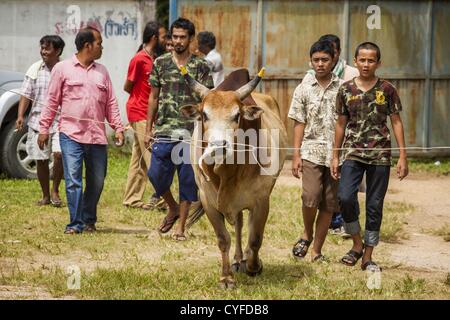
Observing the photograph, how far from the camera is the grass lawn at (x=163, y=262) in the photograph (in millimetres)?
7832

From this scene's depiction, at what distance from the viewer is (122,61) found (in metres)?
16.5

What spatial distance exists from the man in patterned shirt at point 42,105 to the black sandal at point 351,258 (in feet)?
13.3

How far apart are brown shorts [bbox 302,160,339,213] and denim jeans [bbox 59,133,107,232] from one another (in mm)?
2294

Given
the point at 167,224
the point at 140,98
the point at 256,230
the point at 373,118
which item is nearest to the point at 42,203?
the point at 140,98

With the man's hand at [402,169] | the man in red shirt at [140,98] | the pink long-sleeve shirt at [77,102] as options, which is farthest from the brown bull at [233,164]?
the man in red shirt at [140,98]

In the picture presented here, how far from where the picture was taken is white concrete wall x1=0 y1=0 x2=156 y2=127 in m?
16.4

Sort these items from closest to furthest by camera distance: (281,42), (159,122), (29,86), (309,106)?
(309,106)
(159,122)
(29,86)
(281,42)

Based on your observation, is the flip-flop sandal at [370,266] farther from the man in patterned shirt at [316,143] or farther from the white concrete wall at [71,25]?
the white concrete wall at [71,25]

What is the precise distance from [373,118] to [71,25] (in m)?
8.74

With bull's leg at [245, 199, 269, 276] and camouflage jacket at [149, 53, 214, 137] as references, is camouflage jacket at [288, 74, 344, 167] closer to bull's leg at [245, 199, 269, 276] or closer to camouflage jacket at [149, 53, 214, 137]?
bull's leg at [245, 199, 269, 276]

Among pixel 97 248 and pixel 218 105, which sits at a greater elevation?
pixel 218 105

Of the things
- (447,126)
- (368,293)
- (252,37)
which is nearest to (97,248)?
(368,293)

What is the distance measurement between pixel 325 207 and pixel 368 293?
1571 millimetres

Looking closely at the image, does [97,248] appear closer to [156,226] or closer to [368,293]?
[156,226]
